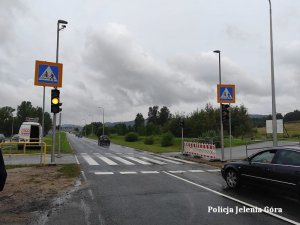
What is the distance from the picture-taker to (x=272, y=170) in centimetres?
799

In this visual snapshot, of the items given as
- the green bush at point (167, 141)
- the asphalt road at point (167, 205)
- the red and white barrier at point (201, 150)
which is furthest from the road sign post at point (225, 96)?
the green bush at point (167, 141)

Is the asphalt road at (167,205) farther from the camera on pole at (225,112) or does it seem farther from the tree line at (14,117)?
the tree line at (14,117)

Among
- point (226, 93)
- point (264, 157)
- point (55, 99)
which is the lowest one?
point (264, 157)

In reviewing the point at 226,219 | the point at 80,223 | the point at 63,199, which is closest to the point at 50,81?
the point at 63,199

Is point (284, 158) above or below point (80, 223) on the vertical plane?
above

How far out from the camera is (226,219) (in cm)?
624

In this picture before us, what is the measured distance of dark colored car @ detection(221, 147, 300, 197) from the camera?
7367 millimetres

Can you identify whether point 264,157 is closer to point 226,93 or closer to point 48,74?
point 226,93

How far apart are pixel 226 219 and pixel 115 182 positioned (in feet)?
17.7

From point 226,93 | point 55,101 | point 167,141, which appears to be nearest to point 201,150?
point 226,93

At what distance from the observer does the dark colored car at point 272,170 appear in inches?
290

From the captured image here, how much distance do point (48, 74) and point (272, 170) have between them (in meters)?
11.8

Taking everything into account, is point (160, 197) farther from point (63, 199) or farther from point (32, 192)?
point (32, 192)

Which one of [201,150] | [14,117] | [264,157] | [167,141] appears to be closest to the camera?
[264,157]
